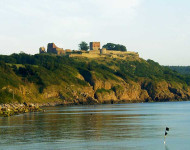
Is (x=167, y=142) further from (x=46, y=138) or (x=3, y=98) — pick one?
(x=3, y=98)

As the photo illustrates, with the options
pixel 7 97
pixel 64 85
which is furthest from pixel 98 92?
pixel 7 97

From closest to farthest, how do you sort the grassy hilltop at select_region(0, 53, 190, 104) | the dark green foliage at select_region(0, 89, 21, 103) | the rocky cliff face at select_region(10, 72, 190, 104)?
the dark green foliage at select_region(0, 89, 21, 103) < the grassy hilltop at select_region(0, 53, 190, 104) < the rocky cliff face at select_region(10, 72, 190, 104)

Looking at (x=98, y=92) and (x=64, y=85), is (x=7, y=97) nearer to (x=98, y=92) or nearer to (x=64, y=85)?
(x=64, y=85)

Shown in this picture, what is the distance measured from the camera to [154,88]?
7756 inches

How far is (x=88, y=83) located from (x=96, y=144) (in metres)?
135

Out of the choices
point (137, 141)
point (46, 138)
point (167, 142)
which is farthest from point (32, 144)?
point (167, 142)

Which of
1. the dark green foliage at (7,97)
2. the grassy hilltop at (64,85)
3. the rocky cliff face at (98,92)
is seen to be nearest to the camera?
the dark green foliage at (7,97)

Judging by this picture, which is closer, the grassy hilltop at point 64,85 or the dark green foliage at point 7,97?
the dark green foliage at point 7,97

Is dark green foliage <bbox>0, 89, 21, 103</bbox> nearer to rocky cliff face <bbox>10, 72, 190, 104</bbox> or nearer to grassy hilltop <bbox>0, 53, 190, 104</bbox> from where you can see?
grassy hilltop <bbox>0, 53, 190, 104</bbox>

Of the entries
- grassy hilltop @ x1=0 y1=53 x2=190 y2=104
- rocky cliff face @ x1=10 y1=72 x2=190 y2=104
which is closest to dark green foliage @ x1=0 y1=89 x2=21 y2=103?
grassy hilltop @ x1=0 y1=53 x2=190 y2=104

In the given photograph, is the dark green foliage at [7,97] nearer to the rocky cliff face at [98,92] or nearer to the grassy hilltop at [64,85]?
the grassy hilltop at [64,85]

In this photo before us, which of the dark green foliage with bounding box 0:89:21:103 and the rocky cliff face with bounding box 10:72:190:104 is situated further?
the rocky cliff face with bounding box 10:72:190:104

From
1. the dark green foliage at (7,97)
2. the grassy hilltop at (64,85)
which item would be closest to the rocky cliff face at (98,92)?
the grassy hilltop at (64,85)

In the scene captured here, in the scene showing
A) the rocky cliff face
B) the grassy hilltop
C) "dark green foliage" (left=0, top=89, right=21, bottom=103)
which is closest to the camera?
"dark green foliage" (left=0, top=89, right=21, bottom=103)
